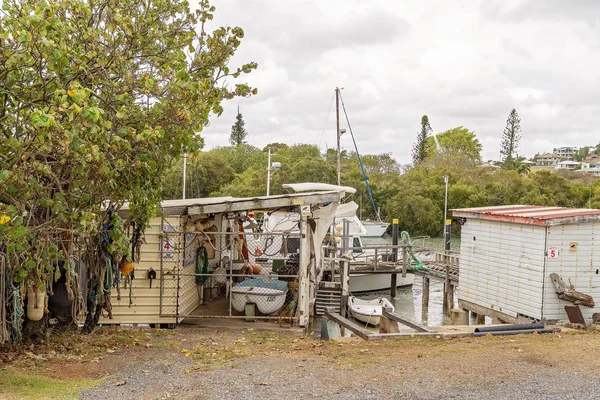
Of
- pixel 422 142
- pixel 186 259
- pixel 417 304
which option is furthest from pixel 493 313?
pixel 422 142

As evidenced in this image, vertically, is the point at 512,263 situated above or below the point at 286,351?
above

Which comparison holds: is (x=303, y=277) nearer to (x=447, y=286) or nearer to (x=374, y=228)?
(x=447, y=286)

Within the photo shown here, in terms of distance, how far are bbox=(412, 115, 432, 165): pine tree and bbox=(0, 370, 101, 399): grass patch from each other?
84601mm

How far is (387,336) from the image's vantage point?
460 inches

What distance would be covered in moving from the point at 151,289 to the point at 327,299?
8.22 metres

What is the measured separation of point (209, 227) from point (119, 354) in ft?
16.1

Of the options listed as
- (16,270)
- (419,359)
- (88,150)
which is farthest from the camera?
(419,359)

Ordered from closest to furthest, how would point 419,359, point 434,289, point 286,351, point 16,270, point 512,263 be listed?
point 16,270 → point 419,359 → point 286,351 → point 512,263 → point 434,289

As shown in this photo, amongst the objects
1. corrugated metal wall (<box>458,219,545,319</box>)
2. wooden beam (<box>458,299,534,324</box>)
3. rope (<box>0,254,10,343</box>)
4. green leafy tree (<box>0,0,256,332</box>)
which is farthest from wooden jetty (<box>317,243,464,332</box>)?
rope (<box>0,254,10,343</box>)

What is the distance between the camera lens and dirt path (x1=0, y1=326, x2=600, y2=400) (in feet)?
26.1

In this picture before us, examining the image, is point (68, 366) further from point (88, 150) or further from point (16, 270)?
point (88, 150)

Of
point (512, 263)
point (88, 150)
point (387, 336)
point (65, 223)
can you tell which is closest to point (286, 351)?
point (387, 336)

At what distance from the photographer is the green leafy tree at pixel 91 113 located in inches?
306

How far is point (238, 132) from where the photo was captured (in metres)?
94.2
